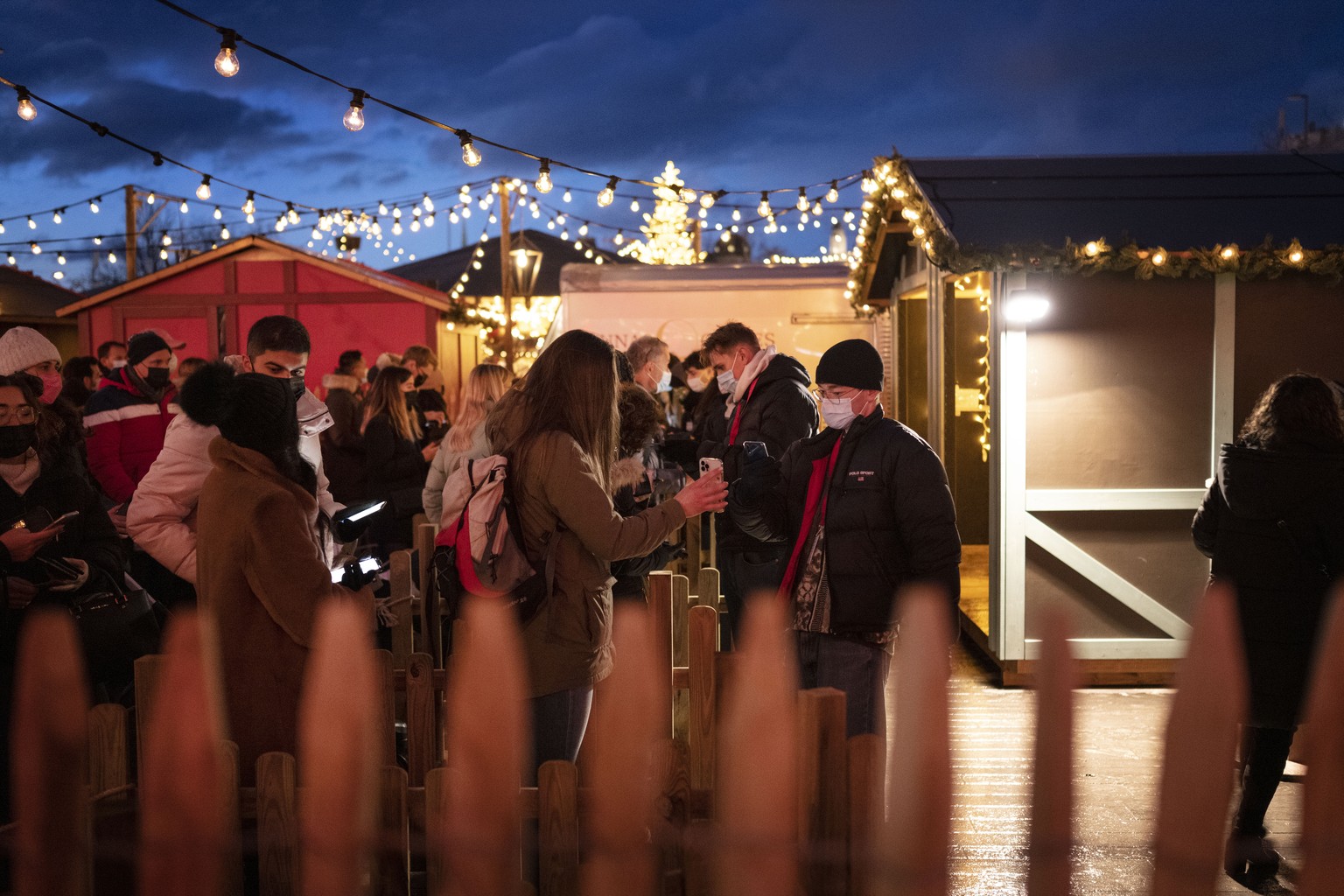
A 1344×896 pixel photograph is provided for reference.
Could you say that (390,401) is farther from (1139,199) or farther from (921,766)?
(921,766)

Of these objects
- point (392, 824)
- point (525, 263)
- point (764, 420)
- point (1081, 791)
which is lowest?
point (1081, 791)

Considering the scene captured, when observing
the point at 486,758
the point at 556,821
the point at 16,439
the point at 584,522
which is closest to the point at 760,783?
the point at 486,758

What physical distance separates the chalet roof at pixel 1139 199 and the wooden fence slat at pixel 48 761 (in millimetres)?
5072

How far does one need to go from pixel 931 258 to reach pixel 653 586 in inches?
127

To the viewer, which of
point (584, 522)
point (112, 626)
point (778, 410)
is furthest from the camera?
point (778, 410)

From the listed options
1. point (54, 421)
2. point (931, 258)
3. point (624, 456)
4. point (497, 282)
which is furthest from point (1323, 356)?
point (497, 282)

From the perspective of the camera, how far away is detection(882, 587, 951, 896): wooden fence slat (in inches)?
62.3

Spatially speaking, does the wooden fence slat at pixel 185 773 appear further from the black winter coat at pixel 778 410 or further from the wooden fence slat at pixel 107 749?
the black winter coat at pixel 778 410

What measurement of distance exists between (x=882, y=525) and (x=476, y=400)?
2.97 metres

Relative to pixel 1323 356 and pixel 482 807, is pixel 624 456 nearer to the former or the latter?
pixel 482 807

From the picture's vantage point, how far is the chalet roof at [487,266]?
35.8 metres

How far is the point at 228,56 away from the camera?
6988 mm

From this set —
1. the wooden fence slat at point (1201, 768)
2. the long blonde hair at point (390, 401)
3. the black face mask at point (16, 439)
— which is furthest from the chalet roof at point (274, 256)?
the wooden fence slat at point (1201, 768)

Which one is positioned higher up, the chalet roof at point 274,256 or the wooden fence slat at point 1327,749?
the chalet roof at point 274,256
